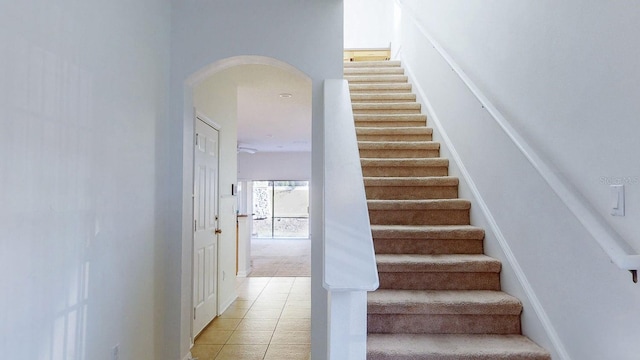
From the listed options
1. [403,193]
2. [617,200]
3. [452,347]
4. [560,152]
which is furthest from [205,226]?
[617,200]

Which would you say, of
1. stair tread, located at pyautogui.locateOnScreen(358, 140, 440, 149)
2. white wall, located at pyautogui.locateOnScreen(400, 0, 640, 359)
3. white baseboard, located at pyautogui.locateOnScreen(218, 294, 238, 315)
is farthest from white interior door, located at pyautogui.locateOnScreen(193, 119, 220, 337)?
white wall, located at pyautogui.locateOnScreen(400, 0, 640, 359)

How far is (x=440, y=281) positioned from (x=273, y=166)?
9361mm

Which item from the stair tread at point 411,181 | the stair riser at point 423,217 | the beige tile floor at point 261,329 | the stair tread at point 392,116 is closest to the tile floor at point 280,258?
the beige tile floor at point 261,329

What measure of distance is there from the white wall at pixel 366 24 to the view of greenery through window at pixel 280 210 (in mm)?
5727

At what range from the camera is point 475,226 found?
108 inches

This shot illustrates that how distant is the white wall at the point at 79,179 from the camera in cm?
146

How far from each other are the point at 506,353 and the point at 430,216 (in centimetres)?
114

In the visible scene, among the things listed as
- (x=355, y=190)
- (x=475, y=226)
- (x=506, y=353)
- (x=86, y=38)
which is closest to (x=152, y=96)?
(x=86, y=38)

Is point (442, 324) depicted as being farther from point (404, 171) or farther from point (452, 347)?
point (404, 171)

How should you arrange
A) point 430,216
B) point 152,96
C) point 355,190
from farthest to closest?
point 430,216
point 152,96
point 355,190

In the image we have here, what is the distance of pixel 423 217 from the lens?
286cm

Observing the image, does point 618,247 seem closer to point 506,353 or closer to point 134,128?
point 506,353

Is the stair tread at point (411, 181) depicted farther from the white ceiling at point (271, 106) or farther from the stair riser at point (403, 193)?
the white ceiling at point (271, 106)

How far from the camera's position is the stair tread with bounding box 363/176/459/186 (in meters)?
3.07
